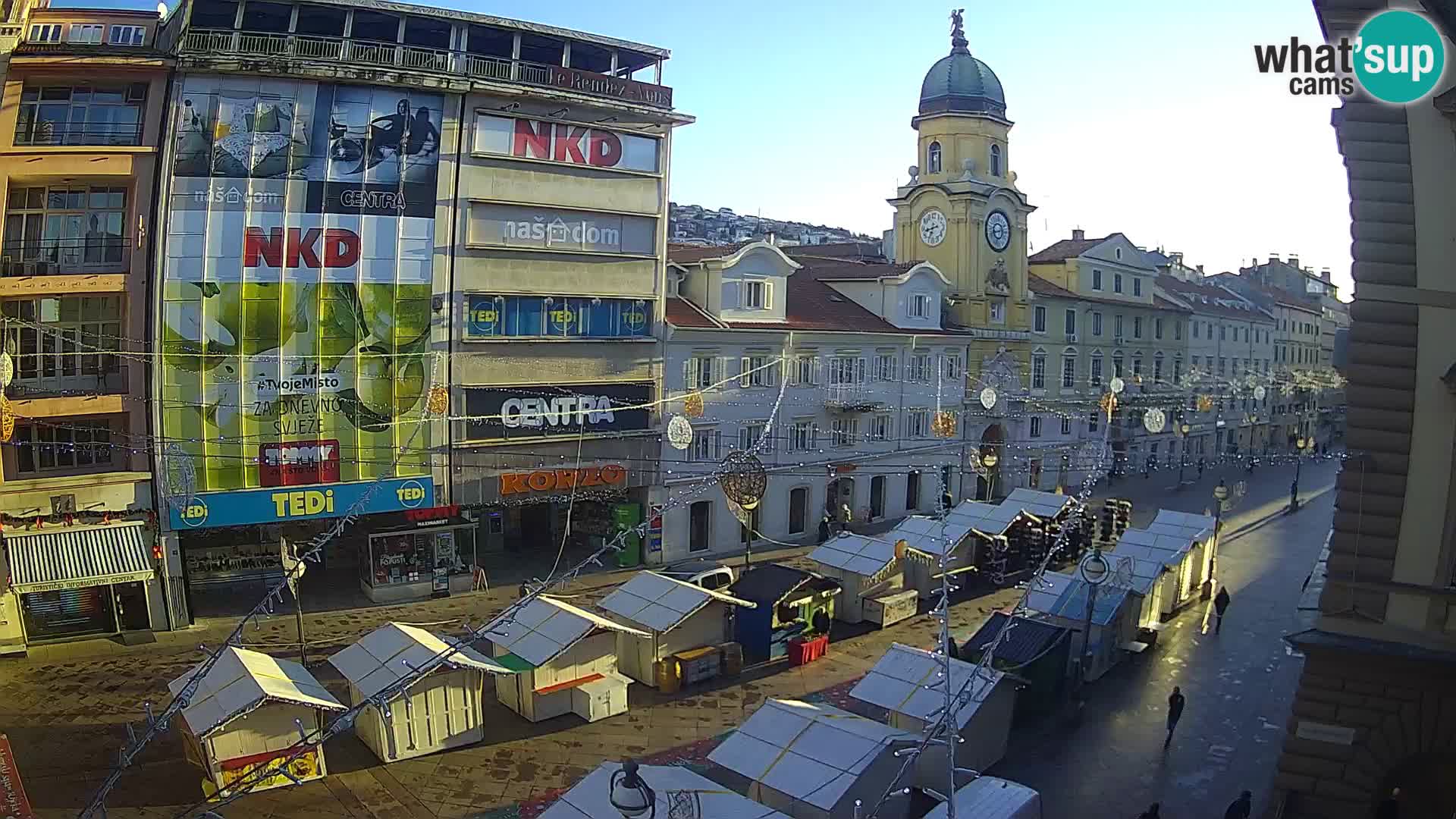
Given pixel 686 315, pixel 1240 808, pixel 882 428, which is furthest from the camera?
pixel 882 428

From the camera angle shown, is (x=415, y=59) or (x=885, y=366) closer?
(x=415, y=59)

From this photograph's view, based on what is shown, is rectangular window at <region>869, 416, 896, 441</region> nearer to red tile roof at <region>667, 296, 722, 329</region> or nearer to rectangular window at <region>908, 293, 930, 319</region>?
rectangular window at <region>908, 293, 930, 319</region>

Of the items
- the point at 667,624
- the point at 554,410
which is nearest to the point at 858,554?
the point at 667,624

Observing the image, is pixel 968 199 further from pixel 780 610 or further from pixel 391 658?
pixel 391 658

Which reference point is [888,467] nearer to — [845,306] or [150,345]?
[845,306]

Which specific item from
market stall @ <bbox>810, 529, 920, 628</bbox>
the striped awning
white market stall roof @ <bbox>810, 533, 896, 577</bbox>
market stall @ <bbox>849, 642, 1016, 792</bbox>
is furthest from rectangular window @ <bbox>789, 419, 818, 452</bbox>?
the striped awning

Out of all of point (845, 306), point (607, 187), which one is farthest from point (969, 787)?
point (845, 306)

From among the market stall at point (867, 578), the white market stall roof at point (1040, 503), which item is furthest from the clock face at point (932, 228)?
the market stall at point (867, 578)
